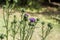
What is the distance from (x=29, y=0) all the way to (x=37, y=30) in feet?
14.3

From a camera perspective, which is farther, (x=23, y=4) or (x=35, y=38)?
(x=23, y=4)

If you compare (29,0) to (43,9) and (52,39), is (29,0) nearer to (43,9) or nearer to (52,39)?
(43,9)

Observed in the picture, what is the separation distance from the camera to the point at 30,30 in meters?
3.21

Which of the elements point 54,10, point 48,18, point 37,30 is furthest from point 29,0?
point 37,30

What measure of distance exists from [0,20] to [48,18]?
2.01 meters

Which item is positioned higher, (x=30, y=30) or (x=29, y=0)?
(x=30, y=30)

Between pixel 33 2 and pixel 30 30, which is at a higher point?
pixel 30 30

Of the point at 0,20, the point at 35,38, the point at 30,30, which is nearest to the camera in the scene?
the point at 30,30

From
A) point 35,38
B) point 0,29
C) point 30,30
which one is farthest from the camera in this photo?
point 0,29

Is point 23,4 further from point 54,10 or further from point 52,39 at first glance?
point 52,39

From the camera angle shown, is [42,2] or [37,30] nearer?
[37,30]

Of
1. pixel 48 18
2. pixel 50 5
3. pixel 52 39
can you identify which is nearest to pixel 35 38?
pixel 52 39

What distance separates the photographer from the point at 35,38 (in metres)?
6.36

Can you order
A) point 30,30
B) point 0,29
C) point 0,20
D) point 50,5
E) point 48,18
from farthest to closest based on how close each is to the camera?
1. point 50,5
2. point 48,18
3. point 0,20
4. point 0,29
5. point 30,30
